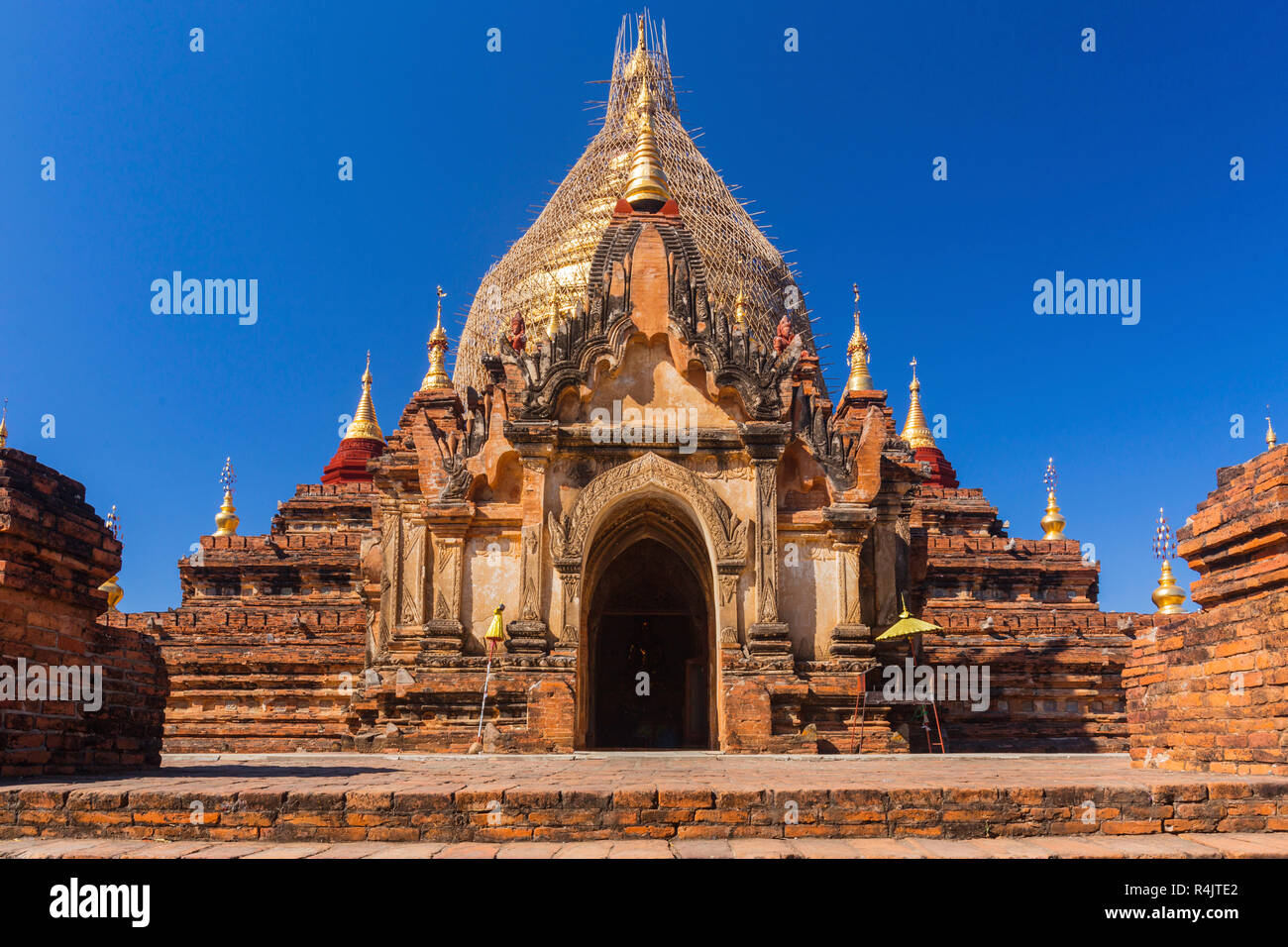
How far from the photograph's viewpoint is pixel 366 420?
40656 millimetres

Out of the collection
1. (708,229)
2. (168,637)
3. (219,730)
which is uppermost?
(708,229)

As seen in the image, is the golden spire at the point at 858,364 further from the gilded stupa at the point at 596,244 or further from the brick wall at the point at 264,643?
the brick wall at the point at 264,643

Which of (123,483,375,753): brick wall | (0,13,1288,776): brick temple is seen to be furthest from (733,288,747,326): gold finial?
(123,483,375,753): brick wall

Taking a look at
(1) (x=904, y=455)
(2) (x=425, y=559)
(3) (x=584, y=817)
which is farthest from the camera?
(1) (x=904, y=455)

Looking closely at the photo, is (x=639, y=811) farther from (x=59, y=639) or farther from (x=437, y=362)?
(x=437, y=362)

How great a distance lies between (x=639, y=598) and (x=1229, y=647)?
15756 mm

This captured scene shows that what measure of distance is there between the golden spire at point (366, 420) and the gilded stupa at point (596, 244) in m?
4.11

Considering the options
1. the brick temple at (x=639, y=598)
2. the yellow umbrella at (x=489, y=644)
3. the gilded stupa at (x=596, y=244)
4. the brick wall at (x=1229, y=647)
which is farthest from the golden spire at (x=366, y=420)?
the brick wall at (x=1229, y=647)

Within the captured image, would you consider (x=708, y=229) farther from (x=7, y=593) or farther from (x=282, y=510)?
(x=7, y=593)

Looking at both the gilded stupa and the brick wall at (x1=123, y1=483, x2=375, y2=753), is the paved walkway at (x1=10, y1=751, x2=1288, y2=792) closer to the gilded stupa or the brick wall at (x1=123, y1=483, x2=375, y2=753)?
the brick wall at (x1=123, y1=483, x2=375, y2=753)

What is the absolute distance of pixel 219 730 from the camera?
2184cm
